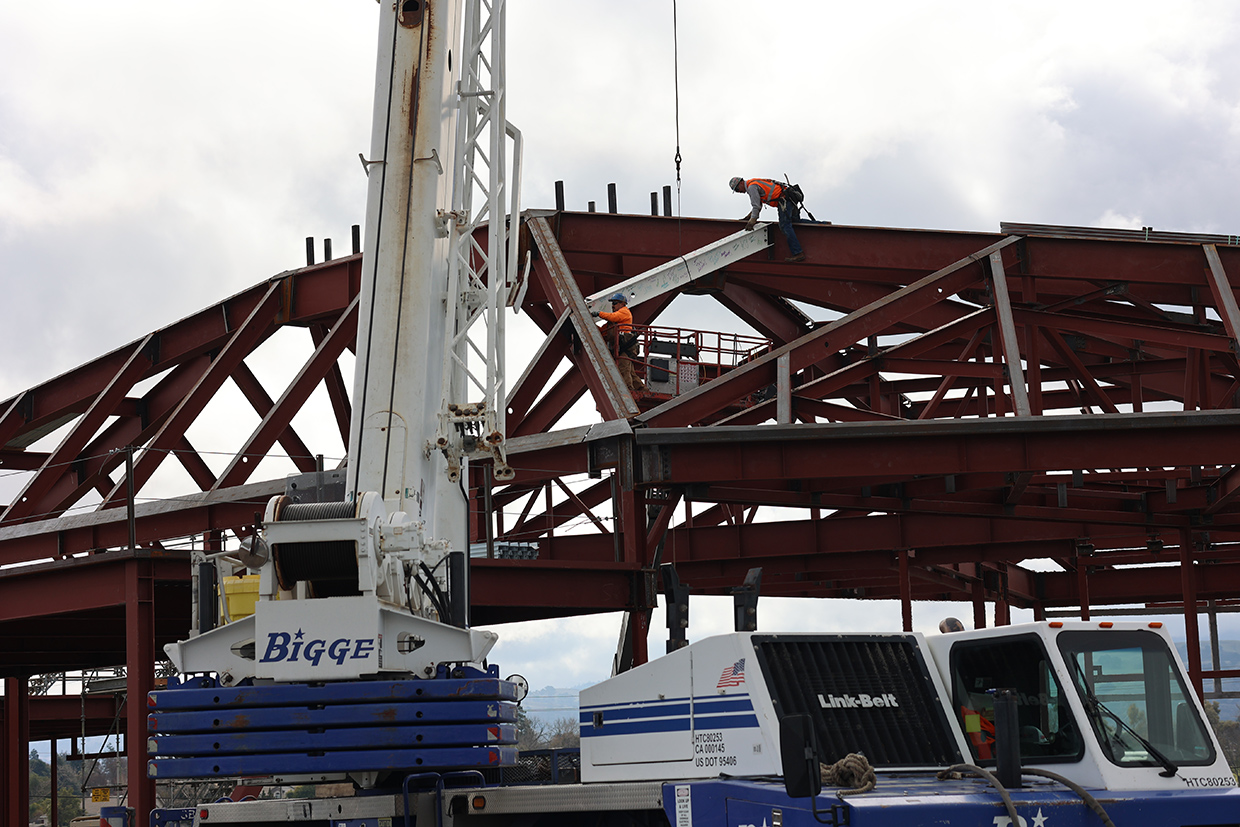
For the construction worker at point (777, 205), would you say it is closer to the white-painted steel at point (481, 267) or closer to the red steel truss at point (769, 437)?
the red steel truss at point (769, 437)

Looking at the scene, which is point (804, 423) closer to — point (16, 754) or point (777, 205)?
point (777, 205)

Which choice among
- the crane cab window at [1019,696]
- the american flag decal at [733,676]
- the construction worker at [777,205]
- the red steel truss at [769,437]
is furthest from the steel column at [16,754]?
the crane cab window at [1019,696]

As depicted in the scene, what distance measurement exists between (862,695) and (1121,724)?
5.67 feet

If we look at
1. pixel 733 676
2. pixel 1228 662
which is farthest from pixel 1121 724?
pixel 1228 662

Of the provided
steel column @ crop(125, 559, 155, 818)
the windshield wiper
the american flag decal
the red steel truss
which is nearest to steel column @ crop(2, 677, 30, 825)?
the red steel truss

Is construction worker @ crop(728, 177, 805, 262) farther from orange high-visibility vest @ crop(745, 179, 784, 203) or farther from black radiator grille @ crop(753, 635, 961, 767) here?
black radiator grille @ crop(753, 635, 961, 767)

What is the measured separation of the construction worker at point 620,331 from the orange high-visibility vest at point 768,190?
3755mm

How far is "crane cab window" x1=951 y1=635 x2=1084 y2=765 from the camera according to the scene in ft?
27.3

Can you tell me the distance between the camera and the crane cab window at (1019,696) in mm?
8312

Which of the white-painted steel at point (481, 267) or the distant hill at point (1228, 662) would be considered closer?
the white-painted steel at point (481, 267)

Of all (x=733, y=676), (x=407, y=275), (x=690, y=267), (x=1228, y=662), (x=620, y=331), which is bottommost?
(x=1228, y=662)

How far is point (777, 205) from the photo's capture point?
83.8ft

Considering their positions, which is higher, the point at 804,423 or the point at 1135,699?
the point at 804,423

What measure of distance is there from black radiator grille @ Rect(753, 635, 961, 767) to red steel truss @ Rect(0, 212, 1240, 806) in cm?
912
